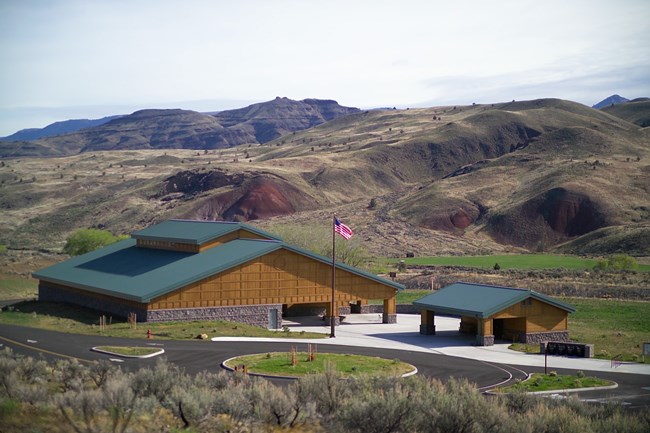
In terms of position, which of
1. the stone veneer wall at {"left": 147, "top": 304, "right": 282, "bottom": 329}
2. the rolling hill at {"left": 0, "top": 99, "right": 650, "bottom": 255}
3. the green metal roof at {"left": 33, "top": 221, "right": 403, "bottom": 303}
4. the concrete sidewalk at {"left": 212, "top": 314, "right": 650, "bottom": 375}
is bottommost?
the concrete sidewalk at {"left": 212, "top": 314, "right": 650, "bottom": 375}

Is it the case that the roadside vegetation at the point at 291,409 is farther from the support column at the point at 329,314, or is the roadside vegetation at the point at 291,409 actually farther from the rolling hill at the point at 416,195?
the rolling hill at the point at 416,195

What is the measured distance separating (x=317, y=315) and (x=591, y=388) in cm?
3072

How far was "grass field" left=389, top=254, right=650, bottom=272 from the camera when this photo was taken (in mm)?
96062

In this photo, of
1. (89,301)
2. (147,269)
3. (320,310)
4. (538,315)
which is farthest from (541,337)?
(89,301)

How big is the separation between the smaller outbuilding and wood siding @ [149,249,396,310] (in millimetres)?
6085

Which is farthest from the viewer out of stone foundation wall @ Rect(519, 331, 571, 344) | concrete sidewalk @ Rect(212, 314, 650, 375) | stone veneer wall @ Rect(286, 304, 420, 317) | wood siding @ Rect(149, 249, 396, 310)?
stone veneer wall @ Rect(286, 304, 420, 317)

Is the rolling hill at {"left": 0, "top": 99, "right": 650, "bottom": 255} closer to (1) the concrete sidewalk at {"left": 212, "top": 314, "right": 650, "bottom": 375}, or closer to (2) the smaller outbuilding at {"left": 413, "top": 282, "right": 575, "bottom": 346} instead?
(1) the concrete sidewalk at {"left": 212, "top": 314, "right": 650, "bottom": 375}

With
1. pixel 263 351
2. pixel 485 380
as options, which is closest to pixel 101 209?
pixel 263 351

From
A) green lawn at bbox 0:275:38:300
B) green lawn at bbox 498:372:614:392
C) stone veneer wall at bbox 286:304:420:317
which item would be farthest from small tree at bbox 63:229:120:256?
green lawn at bbox 498:372:614:392

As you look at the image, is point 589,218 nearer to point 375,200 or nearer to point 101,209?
point 375,200

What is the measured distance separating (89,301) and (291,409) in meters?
37.0

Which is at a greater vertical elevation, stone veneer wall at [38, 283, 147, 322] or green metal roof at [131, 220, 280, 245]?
green metal roof at [131, 220, 280, 245]

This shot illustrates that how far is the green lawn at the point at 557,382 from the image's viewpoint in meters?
34.5

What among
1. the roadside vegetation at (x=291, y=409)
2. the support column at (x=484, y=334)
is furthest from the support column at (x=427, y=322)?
the roadside vegetation at (x=291, y=409)
